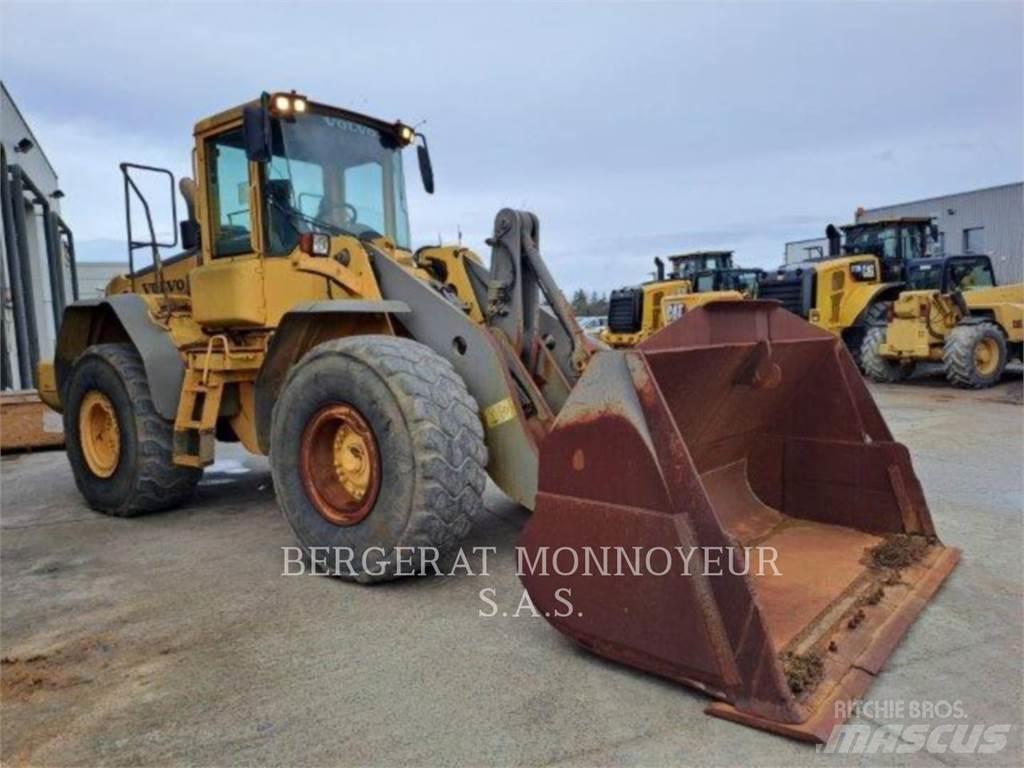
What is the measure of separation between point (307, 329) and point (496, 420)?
133cm

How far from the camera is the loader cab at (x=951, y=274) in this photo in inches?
521

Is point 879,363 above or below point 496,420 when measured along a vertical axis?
below

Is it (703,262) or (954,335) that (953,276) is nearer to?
(954,335)

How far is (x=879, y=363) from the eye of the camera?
42.1 feet

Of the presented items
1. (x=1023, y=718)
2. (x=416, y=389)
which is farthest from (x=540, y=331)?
(x=1023, y=718)

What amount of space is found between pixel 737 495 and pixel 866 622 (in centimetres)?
109

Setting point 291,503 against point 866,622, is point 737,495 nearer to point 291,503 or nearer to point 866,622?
point 866,622

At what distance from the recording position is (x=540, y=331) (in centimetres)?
452

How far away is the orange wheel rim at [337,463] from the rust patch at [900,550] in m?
2.37

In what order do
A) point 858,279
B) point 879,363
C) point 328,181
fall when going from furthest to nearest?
1. point 858,279
2. point 879,363
3. point 328,181

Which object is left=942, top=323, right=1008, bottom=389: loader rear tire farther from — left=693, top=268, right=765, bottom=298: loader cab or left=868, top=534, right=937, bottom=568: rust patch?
left=868, top=534, right=937, bottom=568: rust patch

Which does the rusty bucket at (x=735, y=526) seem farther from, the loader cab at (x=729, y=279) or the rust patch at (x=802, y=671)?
the loader cab at (x=729, y=279)

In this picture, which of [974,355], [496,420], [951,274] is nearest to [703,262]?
[951,274]

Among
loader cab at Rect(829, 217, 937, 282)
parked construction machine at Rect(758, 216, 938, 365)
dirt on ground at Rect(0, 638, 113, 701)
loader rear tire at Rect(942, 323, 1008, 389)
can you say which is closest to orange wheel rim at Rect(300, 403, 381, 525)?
dirt on ground at Rect(0, 638, 113, 701)
